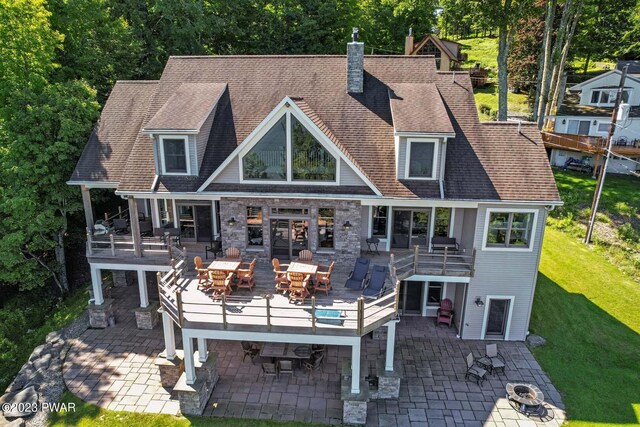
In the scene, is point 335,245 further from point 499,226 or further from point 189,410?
point 189,410

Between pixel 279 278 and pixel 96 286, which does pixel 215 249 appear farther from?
pixel 96 286

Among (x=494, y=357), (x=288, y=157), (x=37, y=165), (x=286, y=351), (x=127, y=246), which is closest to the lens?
(x=286, y=351)

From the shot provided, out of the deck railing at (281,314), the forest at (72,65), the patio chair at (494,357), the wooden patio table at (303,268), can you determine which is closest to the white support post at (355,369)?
the deck railing at (281,314)

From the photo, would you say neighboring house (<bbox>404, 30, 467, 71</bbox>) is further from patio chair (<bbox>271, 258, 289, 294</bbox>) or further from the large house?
patio chair (<bbox>271, 258, 289, 294</bbox>)

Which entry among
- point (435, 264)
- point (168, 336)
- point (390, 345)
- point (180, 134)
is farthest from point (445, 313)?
point (180, 134)

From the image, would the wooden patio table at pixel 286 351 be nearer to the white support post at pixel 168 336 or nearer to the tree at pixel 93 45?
the white support post at pixel 168 336

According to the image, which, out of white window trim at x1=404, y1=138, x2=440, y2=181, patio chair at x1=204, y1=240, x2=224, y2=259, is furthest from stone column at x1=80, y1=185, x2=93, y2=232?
white window trim at x1=404, y1=138, x2=440, y2=181
